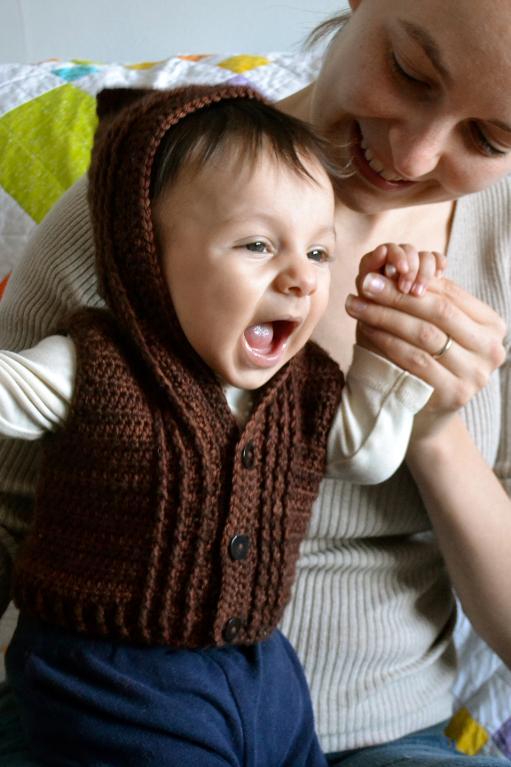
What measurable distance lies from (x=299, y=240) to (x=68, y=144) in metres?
0.67

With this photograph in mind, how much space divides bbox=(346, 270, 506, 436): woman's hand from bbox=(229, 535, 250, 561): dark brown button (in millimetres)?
232

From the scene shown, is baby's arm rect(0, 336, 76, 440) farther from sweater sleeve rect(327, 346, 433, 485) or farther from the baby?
sweater sleeve rect(327, 346, 433, 485)

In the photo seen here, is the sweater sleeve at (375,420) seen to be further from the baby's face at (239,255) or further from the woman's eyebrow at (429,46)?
the woman's eyebrow at (429,46)

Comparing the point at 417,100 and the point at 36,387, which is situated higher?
the point at 417,100

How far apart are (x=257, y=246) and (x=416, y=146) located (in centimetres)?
23

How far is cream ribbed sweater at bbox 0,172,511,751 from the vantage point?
3.11 feet

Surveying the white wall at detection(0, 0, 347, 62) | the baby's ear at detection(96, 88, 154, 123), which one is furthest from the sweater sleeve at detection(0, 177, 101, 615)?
the white wall at detection(0, 0, 347, 62)

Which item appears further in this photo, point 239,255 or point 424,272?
point 424,272

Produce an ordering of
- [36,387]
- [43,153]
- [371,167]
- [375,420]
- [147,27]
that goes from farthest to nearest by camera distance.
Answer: [147,27], [43,153], [371,167], [375,420], [36,387]

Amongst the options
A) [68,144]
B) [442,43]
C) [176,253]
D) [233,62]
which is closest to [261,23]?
[233,62]

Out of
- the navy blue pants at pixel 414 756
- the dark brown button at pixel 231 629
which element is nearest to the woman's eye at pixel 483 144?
the dark brown button at pixel 231 629

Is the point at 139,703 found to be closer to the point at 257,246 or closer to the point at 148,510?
the point at 148,510

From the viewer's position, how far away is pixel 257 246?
736 millimetres

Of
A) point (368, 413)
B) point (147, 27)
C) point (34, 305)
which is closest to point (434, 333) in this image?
point (368, 413)
